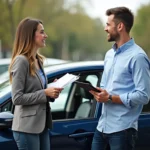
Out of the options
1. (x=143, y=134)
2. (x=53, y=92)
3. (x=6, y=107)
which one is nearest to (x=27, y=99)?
(x=53, y=92)

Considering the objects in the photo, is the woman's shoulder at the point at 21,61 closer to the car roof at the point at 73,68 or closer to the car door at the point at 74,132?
the car roof at the point at 73,68

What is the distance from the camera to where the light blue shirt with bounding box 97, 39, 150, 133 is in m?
2.82

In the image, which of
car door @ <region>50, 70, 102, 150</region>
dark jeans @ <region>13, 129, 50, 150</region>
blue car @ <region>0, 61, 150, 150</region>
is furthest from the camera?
car door @ <region>50, 70, 102, 150</region>

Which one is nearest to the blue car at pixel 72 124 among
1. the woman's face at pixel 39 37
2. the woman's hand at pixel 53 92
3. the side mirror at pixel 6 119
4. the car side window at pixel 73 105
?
the side mirror at pixel 6 119

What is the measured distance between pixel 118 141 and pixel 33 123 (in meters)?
0.65

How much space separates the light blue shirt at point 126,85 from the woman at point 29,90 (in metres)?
0.43

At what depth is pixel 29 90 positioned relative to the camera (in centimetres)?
290

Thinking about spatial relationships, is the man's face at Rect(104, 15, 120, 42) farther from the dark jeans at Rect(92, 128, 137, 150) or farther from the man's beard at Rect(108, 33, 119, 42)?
the dark jeans at Rect(92, 128, 137, 150)

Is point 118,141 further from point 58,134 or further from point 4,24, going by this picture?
point 4,24

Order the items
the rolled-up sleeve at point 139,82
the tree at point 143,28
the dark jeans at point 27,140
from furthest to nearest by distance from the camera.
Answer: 1. the tree at point 143,28
2. the dark jeans at point 27,140
3. the rolled-up sleeve at point 139,82

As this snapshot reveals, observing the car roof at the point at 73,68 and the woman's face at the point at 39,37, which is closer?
the woman's face at the point at 39,37

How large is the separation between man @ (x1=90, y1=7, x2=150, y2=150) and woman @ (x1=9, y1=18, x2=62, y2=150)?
41cm

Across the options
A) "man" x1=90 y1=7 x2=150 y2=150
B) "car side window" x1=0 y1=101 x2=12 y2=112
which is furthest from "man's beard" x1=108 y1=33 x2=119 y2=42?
"car side window" x1=0 y1=101 x2=12 y2=112

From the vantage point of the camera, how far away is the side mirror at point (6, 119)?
306 cm
